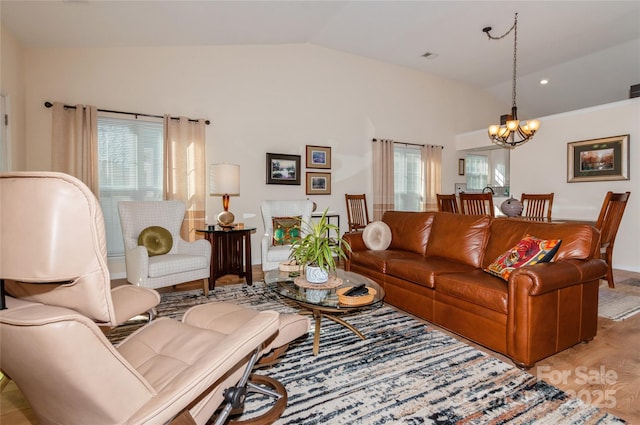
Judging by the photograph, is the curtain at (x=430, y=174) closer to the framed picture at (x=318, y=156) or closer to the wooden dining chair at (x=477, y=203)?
the framed picture at (x=318, y=156)

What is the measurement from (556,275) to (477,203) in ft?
7.34

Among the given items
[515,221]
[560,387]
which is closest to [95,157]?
[515,221]

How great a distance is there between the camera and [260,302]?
10.7 feet

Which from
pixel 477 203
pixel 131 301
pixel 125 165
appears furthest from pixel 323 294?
pixel 125 165

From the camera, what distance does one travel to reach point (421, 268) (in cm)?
269

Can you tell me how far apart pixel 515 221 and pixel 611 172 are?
331cm

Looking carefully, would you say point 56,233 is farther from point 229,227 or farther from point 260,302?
point 229,227

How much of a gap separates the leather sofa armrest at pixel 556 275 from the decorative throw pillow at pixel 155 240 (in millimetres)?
3108

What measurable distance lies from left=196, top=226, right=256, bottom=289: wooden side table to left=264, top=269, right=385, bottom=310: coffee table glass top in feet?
4.15

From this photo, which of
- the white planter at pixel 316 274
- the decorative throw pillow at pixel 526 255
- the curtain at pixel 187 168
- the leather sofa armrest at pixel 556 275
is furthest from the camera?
the curtain at pixel 187 168

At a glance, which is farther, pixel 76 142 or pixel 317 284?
pixel 76 142

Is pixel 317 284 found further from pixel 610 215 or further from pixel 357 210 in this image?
pixel 357 210

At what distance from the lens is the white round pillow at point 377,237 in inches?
141

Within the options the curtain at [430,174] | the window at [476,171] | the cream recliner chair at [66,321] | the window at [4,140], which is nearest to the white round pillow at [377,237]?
the cream recliner chair at [66,321]
